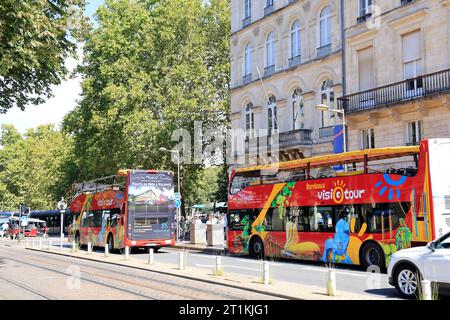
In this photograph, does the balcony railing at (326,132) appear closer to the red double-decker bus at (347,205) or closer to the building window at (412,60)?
the building window at (412,60)

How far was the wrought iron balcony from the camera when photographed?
2455 cm

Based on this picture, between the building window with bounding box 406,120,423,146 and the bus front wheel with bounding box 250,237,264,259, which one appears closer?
the bus front wheel with bounding box 250,237,264,259

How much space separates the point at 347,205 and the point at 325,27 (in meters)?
17.2

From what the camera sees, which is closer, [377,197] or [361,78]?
[377,197]

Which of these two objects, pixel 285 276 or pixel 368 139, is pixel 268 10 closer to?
pixel 368 139

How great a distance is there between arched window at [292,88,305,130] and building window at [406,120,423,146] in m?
8.52

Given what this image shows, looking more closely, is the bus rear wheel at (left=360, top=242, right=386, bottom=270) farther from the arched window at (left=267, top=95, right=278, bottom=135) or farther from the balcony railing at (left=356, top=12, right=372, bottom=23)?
the arched window at (left=267, top=95, right=278, bottom=135)

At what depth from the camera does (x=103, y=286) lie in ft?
45.7

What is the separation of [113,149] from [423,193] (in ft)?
108

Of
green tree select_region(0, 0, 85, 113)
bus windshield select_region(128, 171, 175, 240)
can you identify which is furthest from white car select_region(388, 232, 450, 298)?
bus windshield select_region(128, 171, 175, 240)
